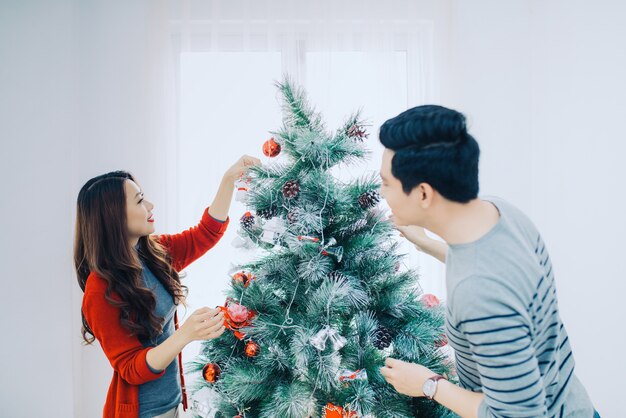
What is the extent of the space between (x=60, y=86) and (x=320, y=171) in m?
1.73

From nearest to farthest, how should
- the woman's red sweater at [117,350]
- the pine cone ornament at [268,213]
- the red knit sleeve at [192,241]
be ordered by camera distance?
1. the pine cone ornament at [268,213]
2. the woman's red sweater at [117,350]
3. the red knit sleeve at [192,241]

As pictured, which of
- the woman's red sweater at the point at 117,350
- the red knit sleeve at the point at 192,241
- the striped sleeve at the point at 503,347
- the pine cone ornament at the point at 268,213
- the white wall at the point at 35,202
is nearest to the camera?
the striped sleeve at the point at 503,347

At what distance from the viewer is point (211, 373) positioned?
113 centimetres

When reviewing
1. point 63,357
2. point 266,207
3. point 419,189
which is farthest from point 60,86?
point 419,189

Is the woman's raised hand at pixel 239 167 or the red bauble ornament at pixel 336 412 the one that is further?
the woman's raised hand at pixel 239 167

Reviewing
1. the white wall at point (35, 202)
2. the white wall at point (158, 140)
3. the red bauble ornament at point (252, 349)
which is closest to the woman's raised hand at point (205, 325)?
the red bauble ornament at point (252, 349)

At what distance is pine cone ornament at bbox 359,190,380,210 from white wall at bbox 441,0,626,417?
1.44 m

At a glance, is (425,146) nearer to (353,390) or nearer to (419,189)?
(419,189)

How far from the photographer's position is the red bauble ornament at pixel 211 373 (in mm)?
1123

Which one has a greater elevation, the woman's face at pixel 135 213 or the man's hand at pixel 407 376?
the woman's face at pixel 135 213

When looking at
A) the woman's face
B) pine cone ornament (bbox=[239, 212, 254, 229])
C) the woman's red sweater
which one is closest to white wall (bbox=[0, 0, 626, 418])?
the woman's face

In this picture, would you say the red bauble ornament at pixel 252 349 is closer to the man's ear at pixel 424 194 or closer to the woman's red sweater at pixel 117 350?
the woman's red sweater at pixel 117 350

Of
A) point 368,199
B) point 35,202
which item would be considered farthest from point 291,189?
point 35,202

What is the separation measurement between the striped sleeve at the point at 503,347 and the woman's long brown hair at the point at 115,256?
3.09 ft
